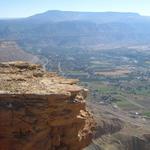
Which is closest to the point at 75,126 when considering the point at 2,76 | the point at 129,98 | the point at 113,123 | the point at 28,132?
the point at 28,132

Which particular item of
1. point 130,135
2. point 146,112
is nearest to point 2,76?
point 130,135

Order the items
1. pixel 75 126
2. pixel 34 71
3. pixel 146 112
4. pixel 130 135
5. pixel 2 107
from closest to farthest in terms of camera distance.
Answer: pixel 2 107 → pixel 75 126 → pixel 34 71 → pixel 130 135 → pixel 146 112

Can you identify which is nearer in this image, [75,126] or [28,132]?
[28,132]

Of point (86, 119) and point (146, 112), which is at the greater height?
point (86, 119)

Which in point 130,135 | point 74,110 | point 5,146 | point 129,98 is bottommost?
point 129,98

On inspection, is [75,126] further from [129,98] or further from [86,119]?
[129,98]

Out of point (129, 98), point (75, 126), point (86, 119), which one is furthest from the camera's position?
point (129, 98)
